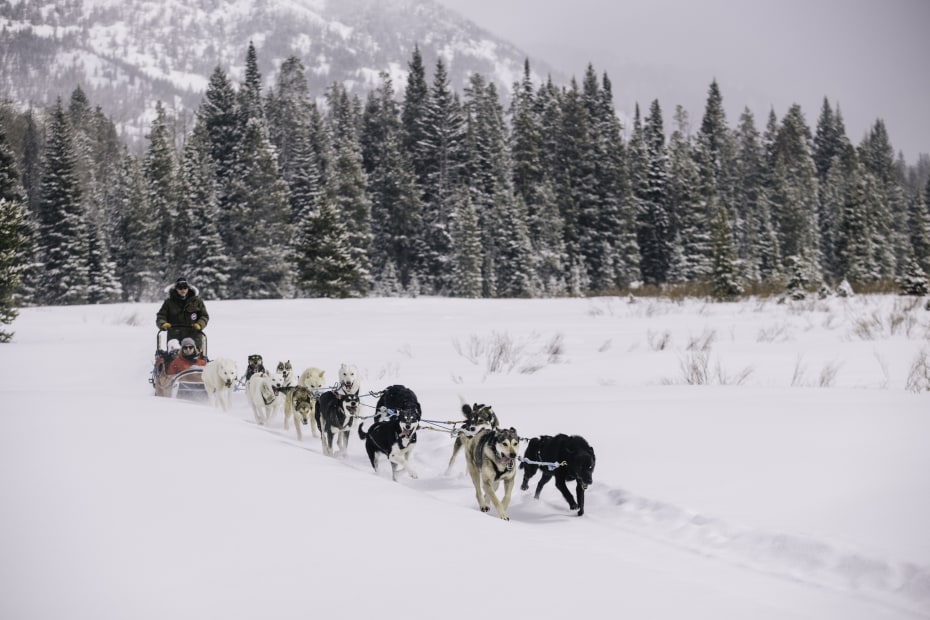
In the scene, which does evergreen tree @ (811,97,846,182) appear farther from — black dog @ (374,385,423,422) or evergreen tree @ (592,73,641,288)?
black dog @ (374,385,423,422)

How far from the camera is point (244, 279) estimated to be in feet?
134

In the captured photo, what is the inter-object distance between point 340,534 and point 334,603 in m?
0.69

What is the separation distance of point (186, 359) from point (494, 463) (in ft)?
21.7

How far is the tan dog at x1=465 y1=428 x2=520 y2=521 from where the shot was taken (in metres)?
4.61

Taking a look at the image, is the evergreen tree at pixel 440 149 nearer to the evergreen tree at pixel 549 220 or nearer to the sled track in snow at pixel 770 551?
the evergreen tree at pixel 549 220

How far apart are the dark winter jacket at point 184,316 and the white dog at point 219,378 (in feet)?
5.03

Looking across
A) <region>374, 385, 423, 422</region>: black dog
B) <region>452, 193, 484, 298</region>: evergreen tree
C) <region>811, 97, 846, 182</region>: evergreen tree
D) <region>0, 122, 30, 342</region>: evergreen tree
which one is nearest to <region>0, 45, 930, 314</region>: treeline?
<region>452, 193, 484, 298</region>: evergreen tree

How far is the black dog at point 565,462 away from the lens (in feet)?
15.3

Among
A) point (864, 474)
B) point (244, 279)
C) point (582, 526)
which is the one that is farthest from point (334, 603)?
point (244, 279)

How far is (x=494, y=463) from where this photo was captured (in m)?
4.75

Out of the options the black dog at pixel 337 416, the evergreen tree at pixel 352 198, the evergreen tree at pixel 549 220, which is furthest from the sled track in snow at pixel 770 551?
the evergreen tree at pixel 549 220

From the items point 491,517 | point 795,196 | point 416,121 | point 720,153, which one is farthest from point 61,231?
point 720,153

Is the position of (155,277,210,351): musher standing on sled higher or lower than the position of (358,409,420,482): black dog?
higher

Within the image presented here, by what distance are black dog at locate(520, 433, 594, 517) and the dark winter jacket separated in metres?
7.05
